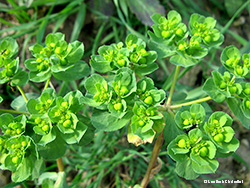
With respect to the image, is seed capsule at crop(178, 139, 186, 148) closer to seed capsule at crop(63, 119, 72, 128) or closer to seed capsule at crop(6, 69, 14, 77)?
seed capsule at crop(63, 119, 72, 128)

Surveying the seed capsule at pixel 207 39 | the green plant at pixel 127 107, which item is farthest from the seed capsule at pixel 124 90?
the seed capsule at pixel 207 39

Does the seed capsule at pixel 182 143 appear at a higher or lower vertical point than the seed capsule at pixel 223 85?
lower

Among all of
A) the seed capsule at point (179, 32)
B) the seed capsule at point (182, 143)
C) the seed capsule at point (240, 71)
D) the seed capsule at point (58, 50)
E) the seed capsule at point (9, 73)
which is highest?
the seed capsule at point (9, 73)

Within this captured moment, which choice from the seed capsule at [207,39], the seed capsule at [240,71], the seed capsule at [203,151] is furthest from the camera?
the seed capsule at [207,39]

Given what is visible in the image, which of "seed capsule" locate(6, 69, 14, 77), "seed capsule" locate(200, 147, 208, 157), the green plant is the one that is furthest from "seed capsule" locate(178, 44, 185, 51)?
"seed capsule" locate(6, 69, 14, 77)

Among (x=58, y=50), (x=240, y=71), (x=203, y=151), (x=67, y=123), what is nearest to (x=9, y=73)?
(x=58, y=50)

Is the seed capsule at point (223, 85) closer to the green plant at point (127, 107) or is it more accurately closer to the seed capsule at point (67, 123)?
the green plant at point (127, 107)

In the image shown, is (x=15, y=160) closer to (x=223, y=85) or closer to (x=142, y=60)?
(x=142, y=60)

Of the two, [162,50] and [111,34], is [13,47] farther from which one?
[111,34]

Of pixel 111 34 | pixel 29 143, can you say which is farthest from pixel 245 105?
pixel 111 34
